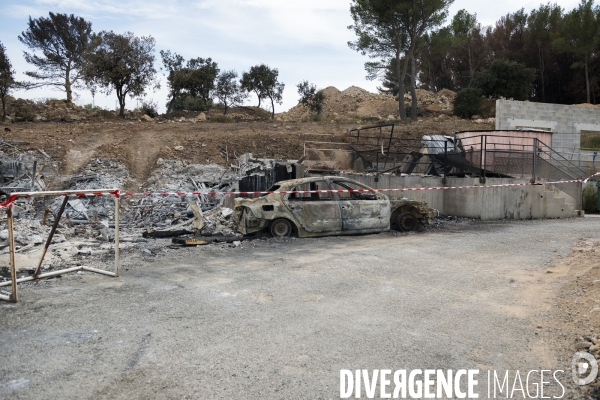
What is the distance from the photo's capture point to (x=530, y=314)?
566cm

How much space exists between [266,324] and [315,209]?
20.1 ft

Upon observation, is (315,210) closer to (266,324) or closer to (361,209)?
(361,209)

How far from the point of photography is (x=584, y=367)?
4.21 meters

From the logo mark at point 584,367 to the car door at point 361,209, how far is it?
7222mm

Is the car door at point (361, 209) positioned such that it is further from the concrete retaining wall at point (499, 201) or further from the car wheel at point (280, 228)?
the concrete retaining wall at point (499, 201)

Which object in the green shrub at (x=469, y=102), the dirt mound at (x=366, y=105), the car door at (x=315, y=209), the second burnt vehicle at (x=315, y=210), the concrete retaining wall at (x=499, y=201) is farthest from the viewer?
the dirt mound at (x=366, y=105)

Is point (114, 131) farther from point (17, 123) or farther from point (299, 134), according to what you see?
point (299, 134)

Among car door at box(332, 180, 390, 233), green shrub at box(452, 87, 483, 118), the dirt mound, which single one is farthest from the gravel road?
the dirt mound

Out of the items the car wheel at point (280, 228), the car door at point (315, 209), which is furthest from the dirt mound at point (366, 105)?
the car wheel at point (280, 228)

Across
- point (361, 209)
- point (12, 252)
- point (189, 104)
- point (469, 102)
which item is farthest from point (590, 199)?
point (189, 104)

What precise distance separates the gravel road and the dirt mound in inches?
1319

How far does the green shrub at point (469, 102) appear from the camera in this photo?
117 ft

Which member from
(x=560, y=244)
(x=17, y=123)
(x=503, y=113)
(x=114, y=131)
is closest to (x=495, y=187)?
(x=560, y=244)

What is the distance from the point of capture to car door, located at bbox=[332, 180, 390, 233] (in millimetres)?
11545
